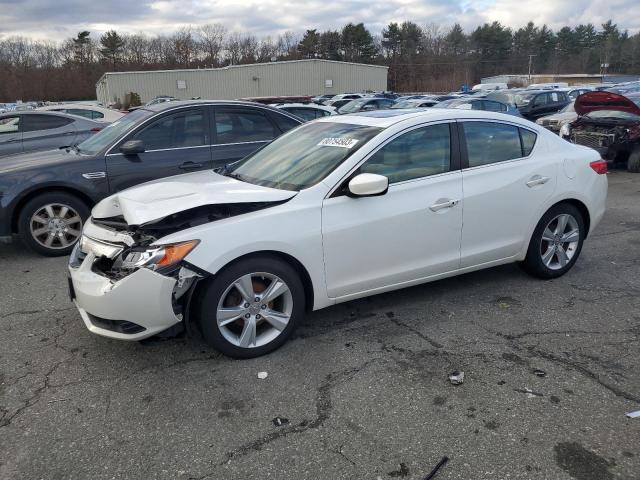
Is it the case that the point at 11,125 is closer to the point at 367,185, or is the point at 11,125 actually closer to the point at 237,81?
the point at 367,185

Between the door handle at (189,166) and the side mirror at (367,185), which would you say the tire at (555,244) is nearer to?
the side mirror at (367,185)

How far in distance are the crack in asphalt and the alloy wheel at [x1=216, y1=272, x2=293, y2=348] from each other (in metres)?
0.52

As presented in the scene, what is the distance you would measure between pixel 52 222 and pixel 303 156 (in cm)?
340

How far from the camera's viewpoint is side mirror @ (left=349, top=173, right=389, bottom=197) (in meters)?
3.62

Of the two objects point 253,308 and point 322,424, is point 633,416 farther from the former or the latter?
point 253,308

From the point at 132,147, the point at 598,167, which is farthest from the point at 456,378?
the point at 132,147

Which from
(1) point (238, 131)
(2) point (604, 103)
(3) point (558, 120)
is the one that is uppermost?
(1) point (238, 131)

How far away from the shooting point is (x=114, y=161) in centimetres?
614

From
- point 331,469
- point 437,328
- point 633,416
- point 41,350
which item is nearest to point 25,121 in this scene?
point 41,350

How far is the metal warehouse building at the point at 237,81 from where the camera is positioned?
49.5 metres

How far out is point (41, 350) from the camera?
375cm

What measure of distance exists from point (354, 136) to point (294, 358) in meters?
1.71

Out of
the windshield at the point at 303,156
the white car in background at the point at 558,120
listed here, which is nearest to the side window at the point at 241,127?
the windshield at the point at 303,156

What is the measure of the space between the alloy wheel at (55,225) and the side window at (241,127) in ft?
6.25
